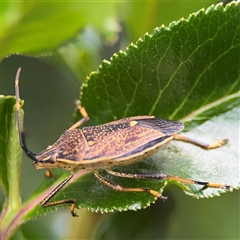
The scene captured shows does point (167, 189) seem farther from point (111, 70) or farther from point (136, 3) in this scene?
point (136, 3)

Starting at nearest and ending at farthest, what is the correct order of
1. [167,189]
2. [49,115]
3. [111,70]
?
[111,70], [167,189], [49,115]

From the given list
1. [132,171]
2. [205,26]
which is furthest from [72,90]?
[205,26]

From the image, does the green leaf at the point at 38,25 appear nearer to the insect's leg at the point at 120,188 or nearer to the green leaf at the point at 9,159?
the green leaf at the point at 9,159

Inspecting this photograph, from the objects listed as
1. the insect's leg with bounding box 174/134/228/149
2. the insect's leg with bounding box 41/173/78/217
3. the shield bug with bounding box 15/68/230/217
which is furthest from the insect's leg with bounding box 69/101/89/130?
the insect's leg with bounding box 174/134/228/149

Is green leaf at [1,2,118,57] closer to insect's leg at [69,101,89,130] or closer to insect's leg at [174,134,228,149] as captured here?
insect's leg at [69,101,89,130]

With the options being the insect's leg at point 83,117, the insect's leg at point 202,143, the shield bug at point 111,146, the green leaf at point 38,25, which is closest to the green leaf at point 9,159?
the shield bug at point 111,146

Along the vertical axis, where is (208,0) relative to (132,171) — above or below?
above
